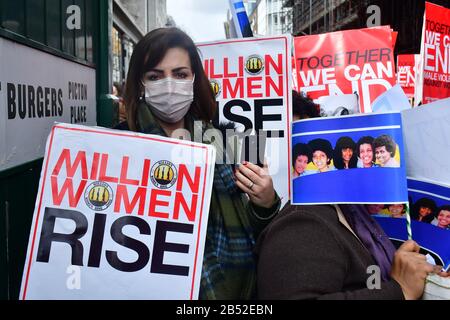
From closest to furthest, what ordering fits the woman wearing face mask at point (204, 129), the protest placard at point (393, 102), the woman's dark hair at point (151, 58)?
the woman wearing face mask at point (204, 129) → the woman's dark hair at point (151, 58) → the protest placard at point (393, 102)

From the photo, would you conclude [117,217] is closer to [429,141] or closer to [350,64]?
[429,141]

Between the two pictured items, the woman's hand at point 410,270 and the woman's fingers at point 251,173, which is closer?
the woman's hand at point 410,270

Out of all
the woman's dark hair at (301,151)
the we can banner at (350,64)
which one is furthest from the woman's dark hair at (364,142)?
the we can banner at (350,64)

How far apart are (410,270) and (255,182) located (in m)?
0.61

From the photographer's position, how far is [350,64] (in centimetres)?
454

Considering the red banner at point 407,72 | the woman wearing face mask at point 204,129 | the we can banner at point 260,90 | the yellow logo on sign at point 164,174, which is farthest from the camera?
the red banner at point 407,72

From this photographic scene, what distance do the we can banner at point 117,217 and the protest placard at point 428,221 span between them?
0.76m

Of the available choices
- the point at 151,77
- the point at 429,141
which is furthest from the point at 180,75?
the point at 429,141

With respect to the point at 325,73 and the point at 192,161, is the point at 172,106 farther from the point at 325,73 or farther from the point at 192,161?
the point at 325,73

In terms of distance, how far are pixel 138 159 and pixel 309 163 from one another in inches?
22.8

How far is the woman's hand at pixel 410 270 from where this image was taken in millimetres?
1807

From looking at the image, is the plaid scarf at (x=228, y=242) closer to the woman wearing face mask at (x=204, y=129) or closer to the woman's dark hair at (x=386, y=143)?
the woman wearing face mask at (x=204, y=129)

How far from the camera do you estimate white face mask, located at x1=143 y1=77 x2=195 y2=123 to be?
216 centimetres

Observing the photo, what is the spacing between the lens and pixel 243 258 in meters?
2.02
